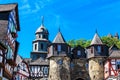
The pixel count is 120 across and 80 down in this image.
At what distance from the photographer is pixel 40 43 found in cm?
10069

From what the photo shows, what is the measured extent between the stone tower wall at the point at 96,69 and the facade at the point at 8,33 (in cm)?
2471

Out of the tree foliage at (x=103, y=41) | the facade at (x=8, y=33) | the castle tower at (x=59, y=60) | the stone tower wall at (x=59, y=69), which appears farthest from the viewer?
the tree foliage at (x=103, y=41)

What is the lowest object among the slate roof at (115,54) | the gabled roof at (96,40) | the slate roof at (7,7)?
the slate roof at (115,54)

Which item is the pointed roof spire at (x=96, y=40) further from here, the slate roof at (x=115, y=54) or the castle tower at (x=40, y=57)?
the castle tower at (x=40, y=57)

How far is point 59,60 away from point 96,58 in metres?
7.66

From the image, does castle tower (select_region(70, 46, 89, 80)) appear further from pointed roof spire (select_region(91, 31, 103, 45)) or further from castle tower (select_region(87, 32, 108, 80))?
pointed roof spire (select_region(91, 31, 103, 45))

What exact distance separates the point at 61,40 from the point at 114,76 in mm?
14958

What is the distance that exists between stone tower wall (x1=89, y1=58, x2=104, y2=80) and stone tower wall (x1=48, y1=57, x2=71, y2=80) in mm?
4861

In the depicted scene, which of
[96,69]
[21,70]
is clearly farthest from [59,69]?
[21,70]

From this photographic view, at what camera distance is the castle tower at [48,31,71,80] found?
73750 millimetres

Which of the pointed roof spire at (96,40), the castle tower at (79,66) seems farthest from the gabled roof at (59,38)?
the pointed roof spire at (96,40)

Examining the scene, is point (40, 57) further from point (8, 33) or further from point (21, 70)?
point (8, 33)

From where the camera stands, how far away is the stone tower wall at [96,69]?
7275 cm

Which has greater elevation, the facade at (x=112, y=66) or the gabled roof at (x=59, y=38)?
the gabled roof at (x=59, y=38)
